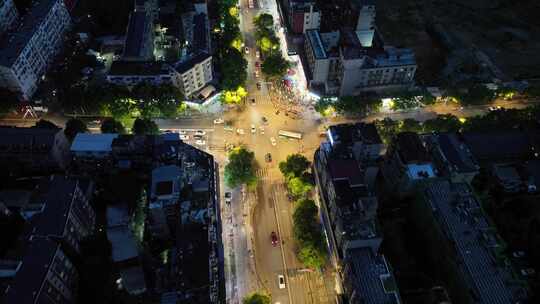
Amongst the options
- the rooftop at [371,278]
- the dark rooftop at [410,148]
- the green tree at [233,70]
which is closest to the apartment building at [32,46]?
the green tree at [233,70]

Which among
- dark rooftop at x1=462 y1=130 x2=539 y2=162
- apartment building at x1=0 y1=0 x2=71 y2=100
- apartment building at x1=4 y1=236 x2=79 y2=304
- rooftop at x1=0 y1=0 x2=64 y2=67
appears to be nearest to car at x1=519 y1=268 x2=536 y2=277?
dark rooftop at x1=462 y1=130 x2=539 y2=162

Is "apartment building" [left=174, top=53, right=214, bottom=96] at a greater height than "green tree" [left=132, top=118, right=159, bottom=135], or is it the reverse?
"apartment building" [left=174, top=53, right=214, bottom=96]

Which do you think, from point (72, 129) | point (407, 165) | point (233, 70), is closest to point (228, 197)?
point (407, 165)

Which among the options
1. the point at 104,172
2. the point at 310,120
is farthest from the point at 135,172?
the point at 310,120

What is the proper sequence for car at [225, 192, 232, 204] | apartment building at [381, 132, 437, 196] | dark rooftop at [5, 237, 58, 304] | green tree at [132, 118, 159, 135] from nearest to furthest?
dark rooftop at [5, 237, 58, 304] → apartment building at [381, 132, 437, 196] → car at [225, 192, 232, 204] → green tree at [132, 118, 159, 135]

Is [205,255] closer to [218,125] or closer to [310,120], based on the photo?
[218,125]

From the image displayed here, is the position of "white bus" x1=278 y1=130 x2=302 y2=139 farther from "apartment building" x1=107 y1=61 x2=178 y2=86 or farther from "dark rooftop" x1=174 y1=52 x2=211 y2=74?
"apartment building" x1=107 y1=61 x2=178 y2=86
